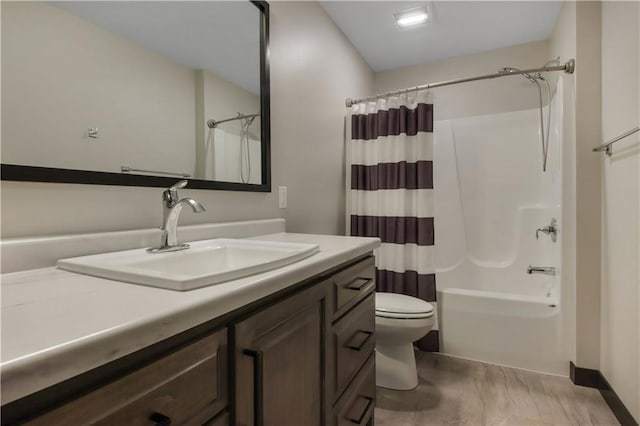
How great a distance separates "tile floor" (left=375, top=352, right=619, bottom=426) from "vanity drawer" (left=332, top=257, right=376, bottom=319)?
31.3 inches

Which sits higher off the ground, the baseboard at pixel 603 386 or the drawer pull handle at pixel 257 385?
the drawer pull handle at pixel 257 385

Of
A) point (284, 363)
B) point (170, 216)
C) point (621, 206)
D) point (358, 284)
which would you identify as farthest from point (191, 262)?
point (621, 206)

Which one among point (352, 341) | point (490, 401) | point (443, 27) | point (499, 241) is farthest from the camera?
point (499, 241)

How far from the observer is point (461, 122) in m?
2.85

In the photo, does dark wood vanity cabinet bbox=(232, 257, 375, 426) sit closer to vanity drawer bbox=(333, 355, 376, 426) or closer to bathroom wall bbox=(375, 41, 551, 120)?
vanity drawer bbox=(333, 355, 376, 426)

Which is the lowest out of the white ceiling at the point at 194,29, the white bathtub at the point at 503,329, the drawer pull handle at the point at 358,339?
the white bathtub at the point at 503,329

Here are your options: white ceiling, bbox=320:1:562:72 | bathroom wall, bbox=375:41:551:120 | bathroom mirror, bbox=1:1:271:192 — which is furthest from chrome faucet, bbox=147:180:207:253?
bathroom wall, bbox=375:41:551:120

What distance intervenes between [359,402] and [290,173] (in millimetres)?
1134

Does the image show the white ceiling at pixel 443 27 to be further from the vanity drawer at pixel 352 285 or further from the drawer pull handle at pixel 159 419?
the drawer pull handle at pixel 159 419

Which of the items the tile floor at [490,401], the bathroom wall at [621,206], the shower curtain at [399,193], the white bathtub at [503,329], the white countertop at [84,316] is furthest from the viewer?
the shower curtain at [399,193]

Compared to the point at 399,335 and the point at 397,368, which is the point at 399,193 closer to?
the point at 399,335

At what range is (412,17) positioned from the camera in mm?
2225

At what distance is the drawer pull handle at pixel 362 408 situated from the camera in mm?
1107

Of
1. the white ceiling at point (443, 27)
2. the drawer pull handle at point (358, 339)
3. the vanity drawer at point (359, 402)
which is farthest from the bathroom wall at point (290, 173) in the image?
the vanity drawer at point (359, 402)
